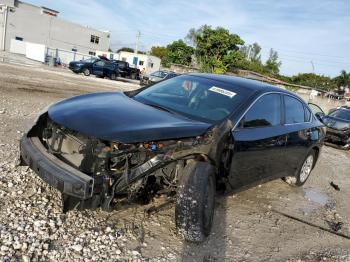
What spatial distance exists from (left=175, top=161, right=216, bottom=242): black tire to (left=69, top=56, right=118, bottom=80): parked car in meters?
28.7

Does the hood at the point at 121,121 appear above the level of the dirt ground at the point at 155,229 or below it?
above

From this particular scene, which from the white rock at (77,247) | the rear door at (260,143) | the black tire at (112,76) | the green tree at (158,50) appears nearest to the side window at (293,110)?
the rear door at (260,143)

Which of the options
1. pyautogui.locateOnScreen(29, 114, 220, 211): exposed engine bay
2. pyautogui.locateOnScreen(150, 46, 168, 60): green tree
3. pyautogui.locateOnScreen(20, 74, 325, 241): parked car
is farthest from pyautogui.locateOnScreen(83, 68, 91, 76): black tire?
pyautogui.locateOnScreen(150, 46, 168, 60): green tree

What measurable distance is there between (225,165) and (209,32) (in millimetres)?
50465

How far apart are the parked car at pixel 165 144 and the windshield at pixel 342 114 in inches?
416

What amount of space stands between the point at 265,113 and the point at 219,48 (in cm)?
4969

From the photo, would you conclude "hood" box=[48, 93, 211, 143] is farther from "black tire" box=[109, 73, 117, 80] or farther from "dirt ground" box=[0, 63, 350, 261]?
"black tire" box=[109, 73, 117, 80]

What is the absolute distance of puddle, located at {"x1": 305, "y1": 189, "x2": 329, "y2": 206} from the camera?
6.53m

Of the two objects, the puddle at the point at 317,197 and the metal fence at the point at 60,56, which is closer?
the puddle at the point at 317,197

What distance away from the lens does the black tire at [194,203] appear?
3756 mm

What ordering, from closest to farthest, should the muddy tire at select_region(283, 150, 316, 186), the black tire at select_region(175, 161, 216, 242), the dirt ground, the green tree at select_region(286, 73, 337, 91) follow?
1. the dirt ground
2. the black tire at select_region(175, 161, 216, 242)
3. the muddy tire at select_region(283, 150, 316, 186)
4. the green tree at select_region(286, 73, 337, 91)

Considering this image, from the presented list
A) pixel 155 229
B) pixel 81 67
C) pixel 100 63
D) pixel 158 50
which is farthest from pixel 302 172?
pixel 158 50

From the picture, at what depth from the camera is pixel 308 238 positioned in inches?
189

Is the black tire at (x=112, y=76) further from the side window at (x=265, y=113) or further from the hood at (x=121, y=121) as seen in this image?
the hood at (x=121, y=121)
